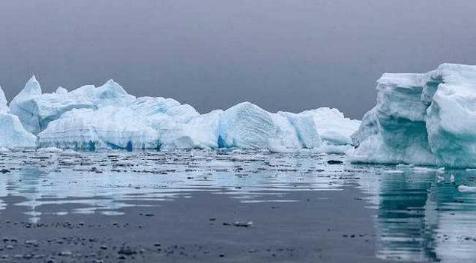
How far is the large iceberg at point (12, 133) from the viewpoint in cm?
8475

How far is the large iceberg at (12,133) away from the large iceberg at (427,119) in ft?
153

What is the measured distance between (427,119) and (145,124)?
5111 centimetres

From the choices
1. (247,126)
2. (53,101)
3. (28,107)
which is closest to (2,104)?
(28,107)

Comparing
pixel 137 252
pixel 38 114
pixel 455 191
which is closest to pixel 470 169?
pixel 455 191

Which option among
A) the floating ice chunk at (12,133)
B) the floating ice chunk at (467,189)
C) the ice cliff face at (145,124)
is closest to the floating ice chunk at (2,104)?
the ice cliff face at (145,124)

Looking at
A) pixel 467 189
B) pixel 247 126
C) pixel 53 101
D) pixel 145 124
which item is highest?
pixel 53 101

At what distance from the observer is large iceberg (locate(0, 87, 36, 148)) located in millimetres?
84750

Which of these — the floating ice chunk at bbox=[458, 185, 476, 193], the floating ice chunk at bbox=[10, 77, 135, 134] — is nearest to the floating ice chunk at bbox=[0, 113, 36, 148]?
the floating ice chunk at bbox=[10, 77, 135, 134]

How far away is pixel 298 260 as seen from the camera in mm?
11406

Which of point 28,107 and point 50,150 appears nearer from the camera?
point 50,150

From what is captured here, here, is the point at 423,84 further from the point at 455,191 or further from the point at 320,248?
the point at 320,248

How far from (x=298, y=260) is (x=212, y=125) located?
241ft

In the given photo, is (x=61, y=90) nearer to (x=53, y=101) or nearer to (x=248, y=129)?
(x=53, y=101)

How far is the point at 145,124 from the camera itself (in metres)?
87.2
